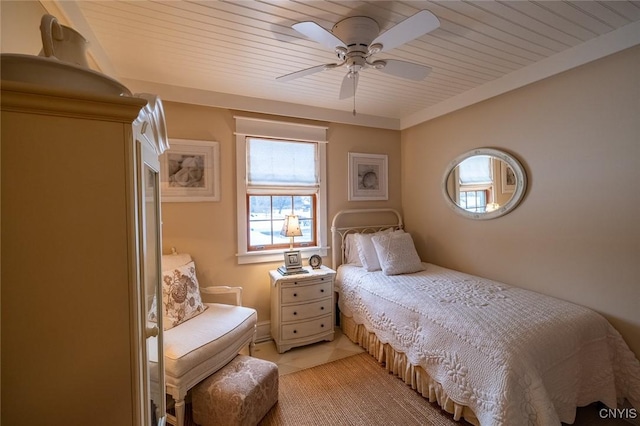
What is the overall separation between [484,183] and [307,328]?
2350 mm

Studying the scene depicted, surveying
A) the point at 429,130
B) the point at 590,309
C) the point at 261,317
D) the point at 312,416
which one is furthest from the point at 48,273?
the point at 429,130

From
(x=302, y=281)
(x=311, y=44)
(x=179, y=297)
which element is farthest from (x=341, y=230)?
(x=311, y=44)

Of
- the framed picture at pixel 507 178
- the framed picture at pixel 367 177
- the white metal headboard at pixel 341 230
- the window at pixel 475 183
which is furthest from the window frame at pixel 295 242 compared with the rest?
the framed picture at pixel 507 178

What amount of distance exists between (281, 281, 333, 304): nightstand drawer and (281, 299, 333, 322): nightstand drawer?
6 cm

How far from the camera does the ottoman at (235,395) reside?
160 centimetres

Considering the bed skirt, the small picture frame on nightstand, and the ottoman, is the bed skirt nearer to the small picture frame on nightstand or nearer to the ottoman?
the small picture frame on nightstand

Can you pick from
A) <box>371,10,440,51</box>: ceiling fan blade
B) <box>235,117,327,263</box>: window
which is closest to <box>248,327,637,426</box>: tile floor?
<box>235,117,327,263</box>: window

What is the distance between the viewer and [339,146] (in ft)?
10.9

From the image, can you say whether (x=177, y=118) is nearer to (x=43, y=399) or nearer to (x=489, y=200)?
(x=43, y=399)

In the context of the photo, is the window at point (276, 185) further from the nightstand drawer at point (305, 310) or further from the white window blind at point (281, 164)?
the nightstand drawer at point (305, 310)

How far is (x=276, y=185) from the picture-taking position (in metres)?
2.99

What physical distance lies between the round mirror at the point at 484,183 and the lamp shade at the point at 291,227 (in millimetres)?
1764

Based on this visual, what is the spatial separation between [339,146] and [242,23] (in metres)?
1.85

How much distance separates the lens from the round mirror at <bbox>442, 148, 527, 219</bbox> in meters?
2.47
